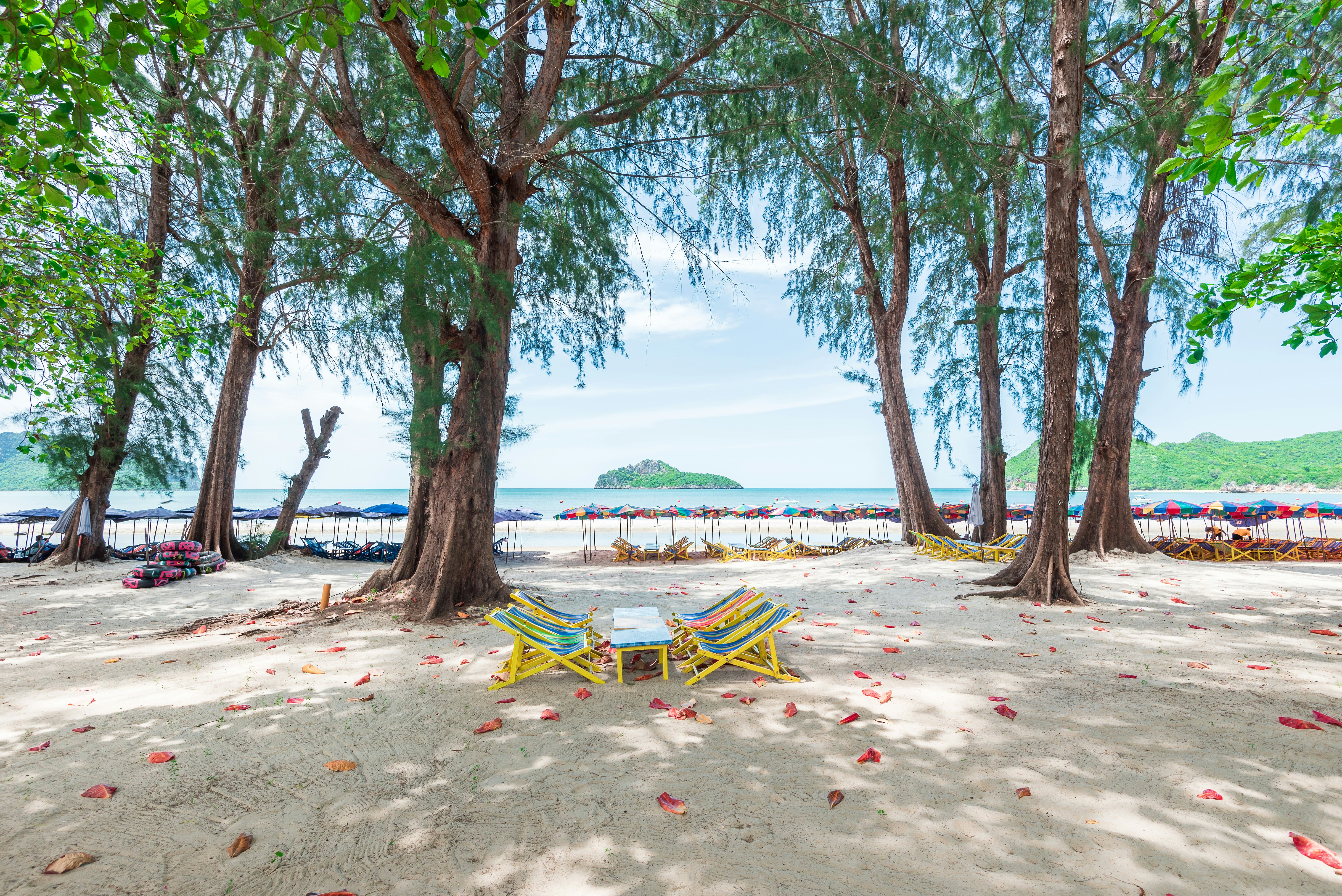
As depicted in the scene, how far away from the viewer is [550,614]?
5574 mm

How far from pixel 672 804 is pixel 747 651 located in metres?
2.21

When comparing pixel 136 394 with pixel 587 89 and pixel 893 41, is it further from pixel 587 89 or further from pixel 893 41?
pixel 893 41

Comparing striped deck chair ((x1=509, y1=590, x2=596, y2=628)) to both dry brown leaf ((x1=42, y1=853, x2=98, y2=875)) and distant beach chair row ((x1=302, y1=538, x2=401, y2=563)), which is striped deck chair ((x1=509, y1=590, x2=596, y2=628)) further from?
distant beach chair row ((x1=302, y1=538, x2=401, y2=563))

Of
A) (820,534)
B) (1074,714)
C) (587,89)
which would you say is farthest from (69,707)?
(820,534)

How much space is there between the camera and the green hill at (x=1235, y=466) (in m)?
53.9

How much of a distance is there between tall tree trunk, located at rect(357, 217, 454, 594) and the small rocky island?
91478mm

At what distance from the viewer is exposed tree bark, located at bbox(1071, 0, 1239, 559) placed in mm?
10680

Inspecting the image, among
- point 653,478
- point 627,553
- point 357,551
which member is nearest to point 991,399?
point 627,553

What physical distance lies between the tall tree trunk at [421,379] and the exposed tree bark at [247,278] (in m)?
1.99

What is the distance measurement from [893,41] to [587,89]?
4599 millimetres

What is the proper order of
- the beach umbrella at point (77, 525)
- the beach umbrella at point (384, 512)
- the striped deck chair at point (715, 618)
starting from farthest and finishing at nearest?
the beach umbrella at point (384, 512) → the beach umbrella at point (77, 525) → the striped deck chair at point (715, 618)

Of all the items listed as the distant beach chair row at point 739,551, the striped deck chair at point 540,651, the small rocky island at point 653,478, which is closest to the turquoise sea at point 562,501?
the small rocky island at point 653,478

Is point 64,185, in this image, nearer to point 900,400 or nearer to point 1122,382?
point 900,400

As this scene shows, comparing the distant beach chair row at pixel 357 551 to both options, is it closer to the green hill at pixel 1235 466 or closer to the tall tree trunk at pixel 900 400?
the tall tree trunk at pixel 900 400
